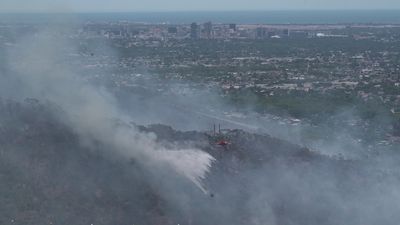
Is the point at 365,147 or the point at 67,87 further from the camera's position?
the point at 67,87

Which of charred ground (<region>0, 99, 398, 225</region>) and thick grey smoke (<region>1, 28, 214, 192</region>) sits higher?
thick grey smoke (<region>1, 28, 214, 192</region>)

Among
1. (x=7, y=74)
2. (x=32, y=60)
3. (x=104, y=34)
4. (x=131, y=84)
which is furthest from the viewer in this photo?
(x=104, y=34)

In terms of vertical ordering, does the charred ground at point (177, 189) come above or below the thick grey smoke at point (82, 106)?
below

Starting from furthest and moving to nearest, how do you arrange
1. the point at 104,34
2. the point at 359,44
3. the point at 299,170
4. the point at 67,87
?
1. the point at 359,44
2. the point at 104,34
3. the point at 67,87
4. the point at 299,170

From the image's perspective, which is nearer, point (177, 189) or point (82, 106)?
point (177, 189)

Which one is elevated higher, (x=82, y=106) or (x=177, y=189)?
(x=82, y=106)

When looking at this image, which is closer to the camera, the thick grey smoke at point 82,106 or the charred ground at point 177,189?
the charred ground at point 177,189

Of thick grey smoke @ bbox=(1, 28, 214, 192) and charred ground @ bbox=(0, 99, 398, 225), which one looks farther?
thick grey smoke @ bbox=(1, 28, 214, 192)

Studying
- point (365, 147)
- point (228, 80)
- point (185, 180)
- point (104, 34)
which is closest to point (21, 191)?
point (185, 180)

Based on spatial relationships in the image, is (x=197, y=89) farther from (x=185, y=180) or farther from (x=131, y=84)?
(x=185, y=180)

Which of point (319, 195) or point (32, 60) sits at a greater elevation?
point (32, 60)
